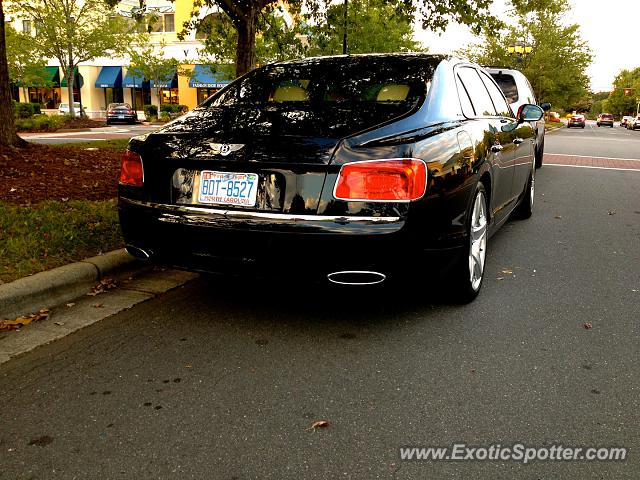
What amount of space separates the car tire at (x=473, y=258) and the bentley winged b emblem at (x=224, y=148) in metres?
1.44

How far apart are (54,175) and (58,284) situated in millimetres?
3840

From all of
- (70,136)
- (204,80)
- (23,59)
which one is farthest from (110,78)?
(70,136)

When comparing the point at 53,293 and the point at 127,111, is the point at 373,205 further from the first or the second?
the point at 127,111

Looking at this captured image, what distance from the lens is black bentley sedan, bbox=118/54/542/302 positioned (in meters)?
3.22

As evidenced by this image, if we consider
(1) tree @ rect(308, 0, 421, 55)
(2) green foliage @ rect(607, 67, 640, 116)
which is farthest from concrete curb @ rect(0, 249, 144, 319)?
(2) green foliage @ rect(607, 67, 640, 116)

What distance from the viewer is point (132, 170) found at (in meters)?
3.77

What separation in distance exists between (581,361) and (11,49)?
37558mm

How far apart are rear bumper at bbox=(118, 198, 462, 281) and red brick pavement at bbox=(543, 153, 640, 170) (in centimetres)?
1273

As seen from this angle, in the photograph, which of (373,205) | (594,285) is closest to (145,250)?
(373,205)

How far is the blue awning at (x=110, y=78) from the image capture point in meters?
51.1

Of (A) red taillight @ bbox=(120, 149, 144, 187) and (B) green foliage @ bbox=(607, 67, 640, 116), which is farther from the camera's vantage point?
(B) green foliage @ bbox=(607, 67, 640, 116)

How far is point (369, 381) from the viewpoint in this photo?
9.93 feet

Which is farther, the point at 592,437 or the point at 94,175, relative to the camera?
the point at 94,175

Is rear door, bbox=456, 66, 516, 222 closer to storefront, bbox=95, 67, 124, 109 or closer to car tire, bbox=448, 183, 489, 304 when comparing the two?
car tire, bbox=448, 183, 489, 304
